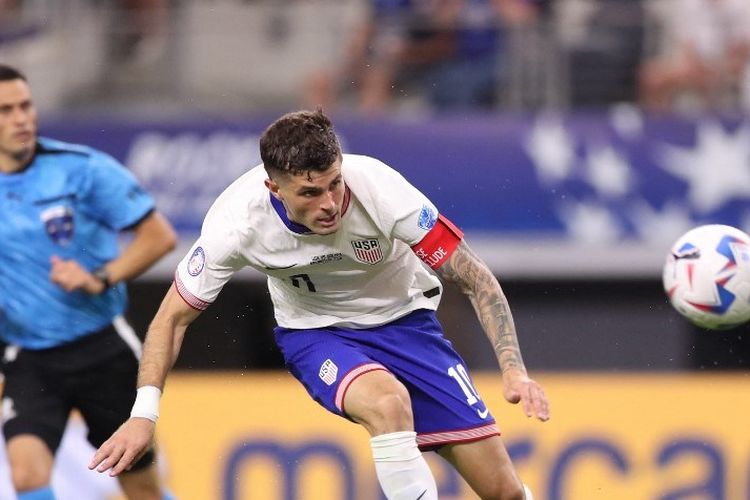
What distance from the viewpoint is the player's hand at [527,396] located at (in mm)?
5305

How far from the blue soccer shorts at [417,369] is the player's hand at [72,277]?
52.3 inches

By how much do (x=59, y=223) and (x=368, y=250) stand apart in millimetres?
1984

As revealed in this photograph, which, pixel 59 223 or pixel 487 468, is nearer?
pixel 487 468

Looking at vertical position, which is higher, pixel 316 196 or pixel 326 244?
pixel 316 196

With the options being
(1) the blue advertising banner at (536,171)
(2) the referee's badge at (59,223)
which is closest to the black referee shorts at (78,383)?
(2) the referee's badge at (59,223)

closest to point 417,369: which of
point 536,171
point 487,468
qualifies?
point 487,468

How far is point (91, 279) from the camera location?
710 cm

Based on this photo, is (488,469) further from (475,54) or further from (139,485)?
(475,54)

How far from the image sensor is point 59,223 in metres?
7.20

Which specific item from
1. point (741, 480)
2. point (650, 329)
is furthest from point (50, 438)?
point (650, 329)

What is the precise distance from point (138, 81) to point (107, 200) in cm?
448

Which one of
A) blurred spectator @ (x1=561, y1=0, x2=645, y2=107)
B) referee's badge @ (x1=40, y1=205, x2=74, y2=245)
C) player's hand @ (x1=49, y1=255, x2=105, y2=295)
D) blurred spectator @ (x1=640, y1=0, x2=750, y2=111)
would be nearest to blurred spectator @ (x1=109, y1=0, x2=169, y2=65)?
blurred spectator @ (x1=561, y1=0, x2=645, y2=107)

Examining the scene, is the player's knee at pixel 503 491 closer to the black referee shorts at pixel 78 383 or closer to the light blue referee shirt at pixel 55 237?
the black referee shorts at pixel 78 383

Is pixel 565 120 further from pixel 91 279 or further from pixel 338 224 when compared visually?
pixel 338 224
